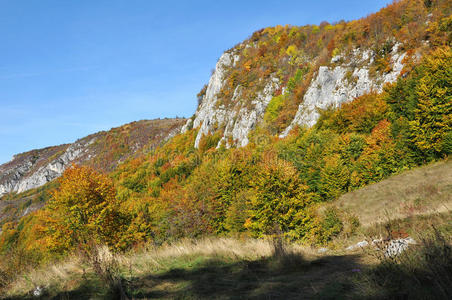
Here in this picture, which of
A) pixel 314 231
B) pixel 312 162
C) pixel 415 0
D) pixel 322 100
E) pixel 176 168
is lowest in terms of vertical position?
pixel 314 231

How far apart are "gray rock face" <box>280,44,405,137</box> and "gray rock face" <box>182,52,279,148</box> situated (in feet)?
61.7

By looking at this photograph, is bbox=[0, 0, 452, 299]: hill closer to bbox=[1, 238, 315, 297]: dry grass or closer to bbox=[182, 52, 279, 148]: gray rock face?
bbox=[1, 238, 315, 297]: dry grass

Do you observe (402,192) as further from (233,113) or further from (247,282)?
(233,113)

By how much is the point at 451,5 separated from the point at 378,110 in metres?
35.1

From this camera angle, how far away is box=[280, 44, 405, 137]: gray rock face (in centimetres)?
6219

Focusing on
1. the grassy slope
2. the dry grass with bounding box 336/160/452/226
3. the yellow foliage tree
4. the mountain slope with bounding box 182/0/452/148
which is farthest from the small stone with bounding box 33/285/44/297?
the mountain slope with bounding box 182/0/452/148

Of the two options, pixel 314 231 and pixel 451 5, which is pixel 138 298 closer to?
Answer: pixel 314 231

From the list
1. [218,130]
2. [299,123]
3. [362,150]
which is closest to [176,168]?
[218,130]

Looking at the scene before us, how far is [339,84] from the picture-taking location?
230 feet

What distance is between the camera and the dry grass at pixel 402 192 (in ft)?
85.4

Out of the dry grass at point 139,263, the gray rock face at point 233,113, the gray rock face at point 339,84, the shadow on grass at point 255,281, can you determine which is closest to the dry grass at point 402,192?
the dry grass at point 139,263

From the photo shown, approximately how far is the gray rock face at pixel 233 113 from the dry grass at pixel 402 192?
174 ft

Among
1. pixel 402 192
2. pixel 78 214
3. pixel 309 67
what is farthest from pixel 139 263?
pixel 309 67

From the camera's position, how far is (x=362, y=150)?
51.5 meters
